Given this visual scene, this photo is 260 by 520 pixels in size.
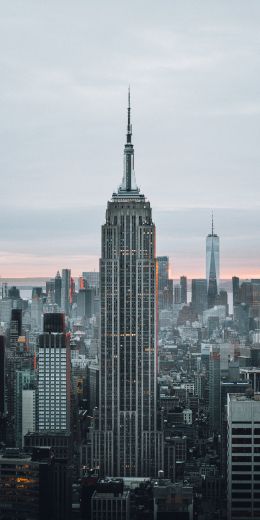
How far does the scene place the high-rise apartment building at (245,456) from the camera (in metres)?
10.6

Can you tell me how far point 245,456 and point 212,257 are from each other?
20.5 feet

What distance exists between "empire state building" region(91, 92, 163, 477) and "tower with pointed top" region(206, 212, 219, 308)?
125 centimetres

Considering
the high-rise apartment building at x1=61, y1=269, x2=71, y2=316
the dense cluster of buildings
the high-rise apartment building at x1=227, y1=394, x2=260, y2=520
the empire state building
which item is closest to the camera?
the high-rise apartment building at x1=227, y1=394, x2=260, y2=520

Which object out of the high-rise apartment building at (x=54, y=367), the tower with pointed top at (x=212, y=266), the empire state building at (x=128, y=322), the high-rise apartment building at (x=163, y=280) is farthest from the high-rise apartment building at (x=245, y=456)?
the high-rise apartment building at (x=54, y=367)

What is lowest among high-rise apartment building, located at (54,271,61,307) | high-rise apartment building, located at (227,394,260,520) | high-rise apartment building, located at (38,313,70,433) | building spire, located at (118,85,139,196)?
high-rise apartment building, located at (227,394,260,520)

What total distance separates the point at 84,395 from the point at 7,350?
2.43 meters

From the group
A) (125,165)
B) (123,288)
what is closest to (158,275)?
(123,288)

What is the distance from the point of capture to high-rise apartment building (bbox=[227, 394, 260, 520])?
1059 centimetres

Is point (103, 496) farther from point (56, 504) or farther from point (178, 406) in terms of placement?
point (178, 406)

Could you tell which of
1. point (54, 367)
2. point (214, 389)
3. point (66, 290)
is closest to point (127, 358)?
point (54, 367)

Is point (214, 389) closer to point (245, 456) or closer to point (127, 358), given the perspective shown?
point (127, 358)

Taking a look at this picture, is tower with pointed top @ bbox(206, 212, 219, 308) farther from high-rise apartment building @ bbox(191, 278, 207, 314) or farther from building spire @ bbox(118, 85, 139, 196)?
building spire @ bbox(118, 85, 139, 196)

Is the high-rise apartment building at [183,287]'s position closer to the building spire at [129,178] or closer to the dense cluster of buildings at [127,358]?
the dense cluster of buildings at [127,358]

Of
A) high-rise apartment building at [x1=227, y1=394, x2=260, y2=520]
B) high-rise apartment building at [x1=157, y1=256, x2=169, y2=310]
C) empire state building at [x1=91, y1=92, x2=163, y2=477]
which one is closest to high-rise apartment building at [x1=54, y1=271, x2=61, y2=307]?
empire state building at [x1=91, y1=92, x2=163, y2=477]
